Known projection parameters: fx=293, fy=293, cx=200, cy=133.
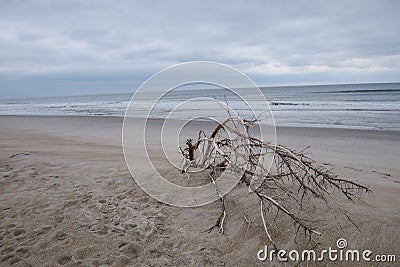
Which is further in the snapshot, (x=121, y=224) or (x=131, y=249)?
(x=121, y=224)

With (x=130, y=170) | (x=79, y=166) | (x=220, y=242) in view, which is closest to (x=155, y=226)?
(x=220, y=242)

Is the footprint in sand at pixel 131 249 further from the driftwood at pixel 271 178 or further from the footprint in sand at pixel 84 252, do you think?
the driftwood at pixel 271 178

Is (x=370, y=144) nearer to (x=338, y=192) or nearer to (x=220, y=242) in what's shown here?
(x=338, y=192)

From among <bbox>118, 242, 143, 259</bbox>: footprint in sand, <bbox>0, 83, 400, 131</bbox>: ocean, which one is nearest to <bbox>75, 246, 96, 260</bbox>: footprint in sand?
<bbox>118, 242, 143, 259</bbox>: footprint in sand

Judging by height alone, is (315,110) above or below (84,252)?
above

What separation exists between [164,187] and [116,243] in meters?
1.35

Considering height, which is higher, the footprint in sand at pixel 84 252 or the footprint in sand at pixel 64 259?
the footprint in sand at pixel 84 252

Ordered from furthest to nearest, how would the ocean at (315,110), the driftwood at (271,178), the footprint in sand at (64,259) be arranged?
1. the ocean at (315,110)
2. the driftwood at (271,178)
3. the footprint in sand at (64,259)

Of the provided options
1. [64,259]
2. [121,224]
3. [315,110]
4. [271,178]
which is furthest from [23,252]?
[315,110]

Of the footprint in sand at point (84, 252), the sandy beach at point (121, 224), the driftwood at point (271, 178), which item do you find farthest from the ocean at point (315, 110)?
the footprint in sand at point (84, 252)

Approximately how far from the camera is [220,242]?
2791mm

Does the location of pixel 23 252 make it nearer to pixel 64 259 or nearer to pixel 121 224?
pixel 64 259

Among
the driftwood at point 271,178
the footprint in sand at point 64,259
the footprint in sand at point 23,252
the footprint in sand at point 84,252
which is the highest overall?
the driftwood at point 271,178

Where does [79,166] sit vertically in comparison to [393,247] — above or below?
above
